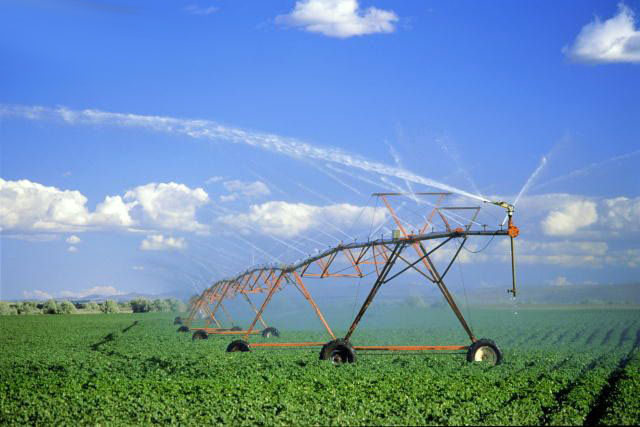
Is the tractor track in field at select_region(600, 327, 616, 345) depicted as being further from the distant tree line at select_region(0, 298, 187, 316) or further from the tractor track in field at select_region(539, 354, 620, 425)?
the distant tree line at select_region(0, 298, 187, 316)

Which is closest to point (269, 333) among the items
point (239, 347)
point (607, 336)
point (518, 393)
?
point (239, 347)

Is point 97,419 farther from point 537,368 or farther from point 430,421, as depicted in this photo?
point 537,368

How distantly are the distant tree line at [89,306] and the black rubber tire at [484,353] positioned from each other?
91529 millimetres

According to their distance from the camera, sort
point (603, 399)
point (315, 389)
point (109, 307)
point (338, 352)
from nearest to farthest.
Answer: point (603, 399), point (315, 389), point (338, 352), point (109, 307)

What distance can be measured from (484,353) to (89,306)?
111 meters

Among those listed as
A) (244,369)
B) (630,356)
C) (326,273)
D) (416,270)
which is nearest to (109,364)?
(244,369)

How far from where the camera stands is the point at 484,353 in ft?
92.4

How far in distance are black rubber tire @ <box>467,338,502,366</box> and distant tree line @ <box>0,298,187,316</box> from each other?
91.5 metres

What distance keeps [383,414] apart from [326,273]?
15.5 meters

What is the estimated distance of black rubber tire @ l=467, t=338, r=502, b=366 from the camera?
27938 mm

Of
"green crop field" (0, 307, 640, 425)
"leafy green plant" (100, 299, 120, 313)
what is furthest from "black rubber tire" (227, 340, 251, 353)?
"leafy green plant" (100, 299, 120, 313)

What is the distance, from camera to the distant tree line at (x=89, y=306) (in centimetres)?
11188

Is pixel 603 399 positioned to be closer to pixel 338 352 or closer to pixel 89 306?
pixel 338 352

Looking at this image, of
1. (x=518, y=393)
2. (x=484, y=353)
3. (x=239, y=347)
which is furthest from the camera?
(x=239, y=347)
